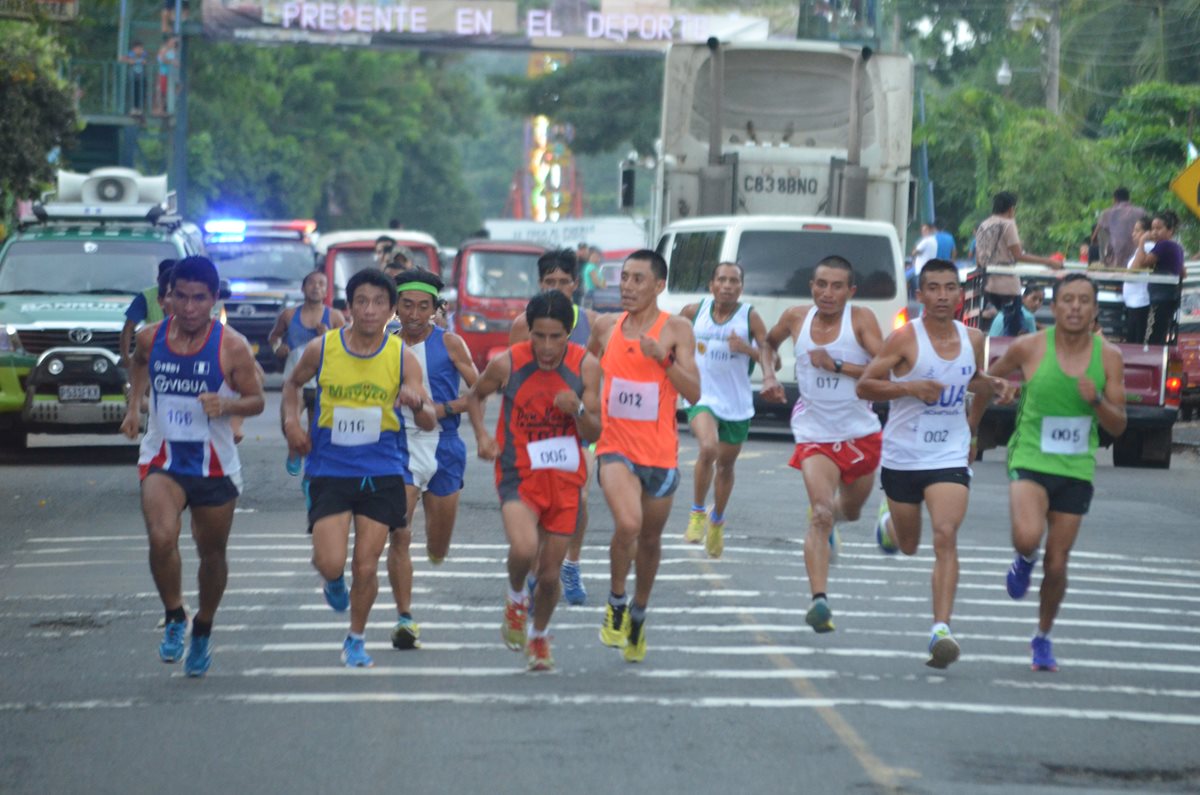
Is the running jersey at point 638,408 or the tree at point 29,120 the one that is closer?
the running jersey at point 638,408

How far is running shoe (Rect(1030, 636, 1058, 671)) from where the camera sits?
9.74 meters

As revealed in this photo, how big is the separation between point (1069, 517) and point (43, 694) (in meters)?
4.60

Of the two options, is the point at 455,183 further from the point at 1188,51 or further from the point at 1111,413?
the point at 1111,413

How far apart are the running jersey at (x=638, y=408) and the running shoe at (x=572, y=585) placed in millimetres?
1660

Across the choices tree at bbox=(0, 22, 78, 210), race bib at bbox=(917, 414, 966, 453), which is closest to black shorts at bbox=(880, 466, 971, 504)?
race bib at bbox=(917, 414, 966, 453)

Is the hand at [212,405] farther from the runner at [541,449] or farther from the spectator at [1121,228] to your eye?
the spectator at [1121,228]

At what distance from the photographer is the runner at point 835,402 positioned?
11.1m

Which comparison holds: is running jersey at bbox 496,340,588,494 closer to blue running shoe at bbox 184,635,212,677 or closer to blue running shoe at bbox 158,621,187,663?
blue running shoe at bbox 184,635,212,677

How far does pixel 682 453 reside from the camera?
2103 centimetres

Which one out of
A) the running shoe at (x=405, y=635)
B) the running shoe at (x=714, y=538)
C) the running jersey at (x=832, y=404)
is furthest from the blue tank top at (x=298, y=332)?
the running shoe at (x=405, y=635)

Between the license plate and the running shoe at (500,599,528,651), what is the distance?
10.8 metres

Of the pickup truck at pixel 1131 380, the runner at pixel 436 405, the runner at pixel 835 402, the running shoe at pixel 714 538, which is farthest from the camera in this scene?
the pickup truck at pixel 1131 380

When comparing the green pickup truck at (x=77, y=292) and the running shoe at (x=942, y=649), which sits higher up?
the green pickup truck at (x=77, y=292)

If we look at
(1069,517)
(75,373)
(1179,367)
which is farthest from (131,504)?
(1179,367)
